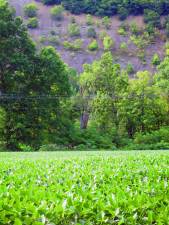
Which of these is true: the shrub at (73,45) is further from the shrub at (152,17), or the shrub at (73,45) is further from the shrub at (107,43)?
the shrub at (152,17)

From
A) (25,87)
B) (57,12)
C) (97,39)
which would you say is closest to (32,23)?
(57,12)

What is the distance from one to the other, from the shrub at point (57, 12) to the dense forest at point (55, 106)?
9694cm

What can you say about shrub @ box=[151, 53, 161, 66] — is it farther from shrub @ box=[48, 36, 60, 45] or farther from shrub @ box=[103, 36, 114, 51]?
shrub @ box=[48, 36, 60, 45]

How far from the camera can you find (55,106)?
40.2m

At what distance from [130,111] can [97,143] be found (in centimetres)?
1098

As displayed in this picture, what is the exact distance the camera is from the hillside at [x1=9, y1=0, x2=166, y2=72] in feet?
383

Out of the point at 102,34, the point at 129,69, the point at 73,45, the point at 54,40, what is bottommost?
the point at 129,69

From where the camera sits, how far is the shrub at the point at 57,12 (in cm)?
14725

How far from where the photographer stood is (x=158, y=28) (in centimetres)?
14250

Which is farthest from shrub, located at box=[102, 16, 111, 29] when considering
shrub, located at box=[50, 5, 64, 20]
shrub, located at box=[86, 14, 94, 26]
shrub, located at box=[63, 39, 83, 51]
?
shrub, located at box=[63, 39, 83, 51]

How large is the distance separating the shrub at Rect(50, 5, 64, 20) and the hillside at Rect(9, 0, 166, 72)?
1499 mm

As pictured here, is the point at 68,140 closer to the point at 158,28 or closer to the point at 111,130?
the point at 111,130

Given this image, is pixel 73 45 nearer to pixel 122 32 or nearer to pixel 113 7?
pixel 122 32

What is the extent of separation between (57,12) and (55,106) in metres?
113
